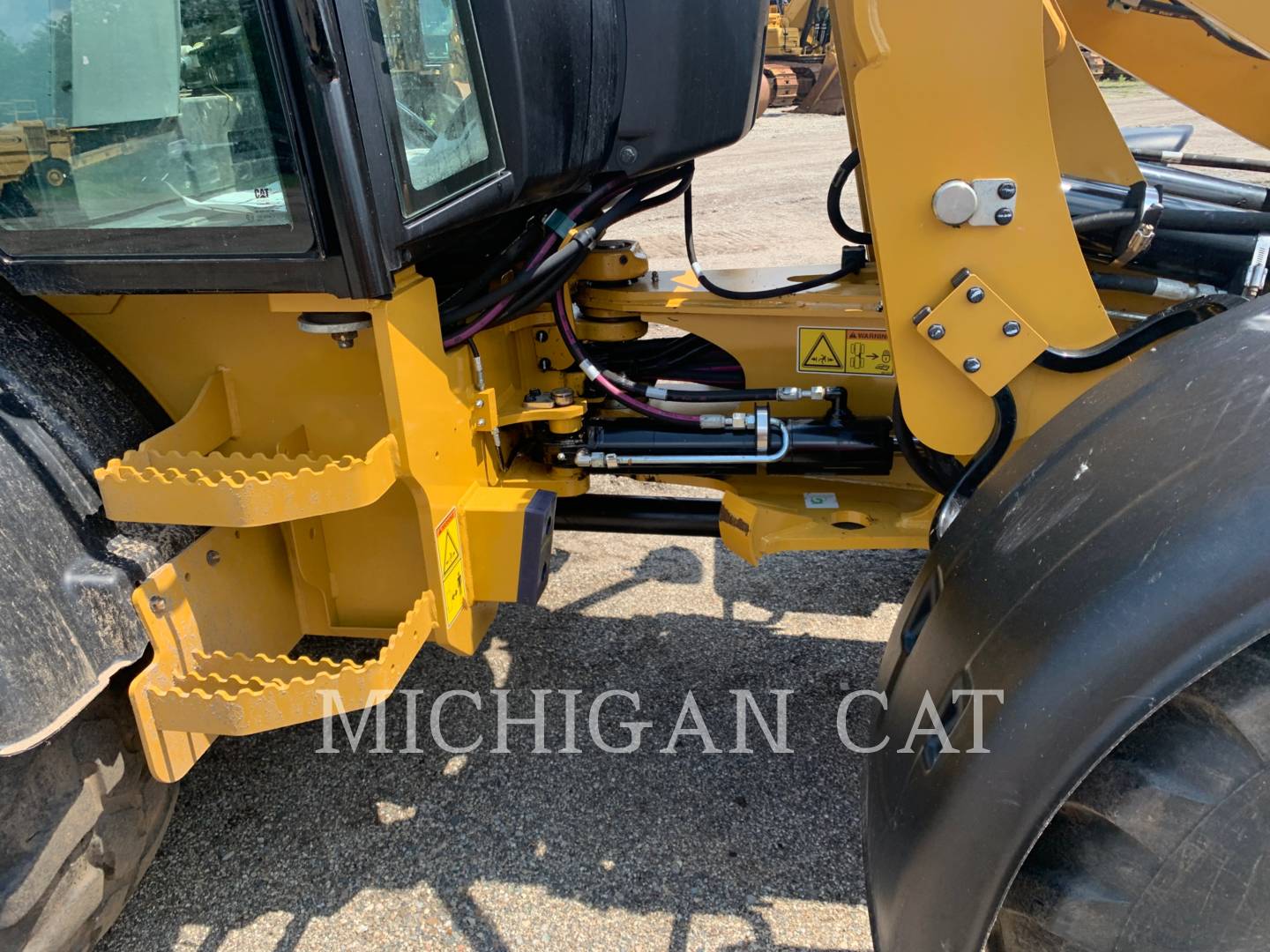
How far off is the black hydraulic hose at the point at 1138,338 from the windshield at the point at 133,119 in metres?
1.28

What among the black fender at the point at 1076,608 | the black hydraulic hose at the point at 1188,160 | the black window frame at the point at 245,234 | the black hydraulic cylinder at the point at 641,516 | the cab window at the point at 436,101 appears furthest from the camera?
the black hydraulic hose at the point at 1188,160

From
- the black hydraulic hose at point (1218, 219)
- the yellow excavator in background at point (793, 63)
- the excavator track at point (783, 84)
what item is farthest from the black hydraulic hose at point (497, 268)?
the excavator track at point (783, 84)

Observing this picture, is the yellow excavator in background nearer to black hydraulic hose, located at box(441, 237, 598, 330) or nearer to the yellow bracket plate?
black hydraulic hose, located at box(441, 237, 598, 330)

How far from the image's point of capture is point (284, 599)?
1.85 metres

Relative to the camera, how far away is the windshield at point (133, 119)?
127 cm

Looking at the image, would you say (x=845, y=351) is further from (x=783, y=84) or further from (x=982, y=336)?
(x=783, y=84)

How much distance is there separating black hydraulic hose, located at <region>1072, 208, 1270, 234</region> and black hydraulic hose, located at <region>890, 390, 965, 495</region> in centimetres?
46

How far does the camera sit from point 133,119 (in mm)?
1338

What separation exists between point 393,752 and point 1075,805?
1579mm

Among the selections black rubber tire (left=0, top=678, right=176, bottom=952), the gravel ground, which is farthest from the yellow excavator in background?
black rubber tire (left=0, top=678, right=176, bottom=952)

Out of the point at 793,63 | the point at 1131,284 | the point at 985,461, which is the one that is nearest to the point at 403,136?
the point at 985,461

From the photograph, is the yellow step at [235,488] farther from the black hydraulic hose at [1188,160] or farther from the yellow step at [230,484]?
the black hydraulic hose at [1188,160]

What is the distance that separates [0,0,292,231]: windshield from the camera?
127 cm

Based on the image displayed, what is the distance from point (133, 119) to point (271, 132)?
8.9 inches
